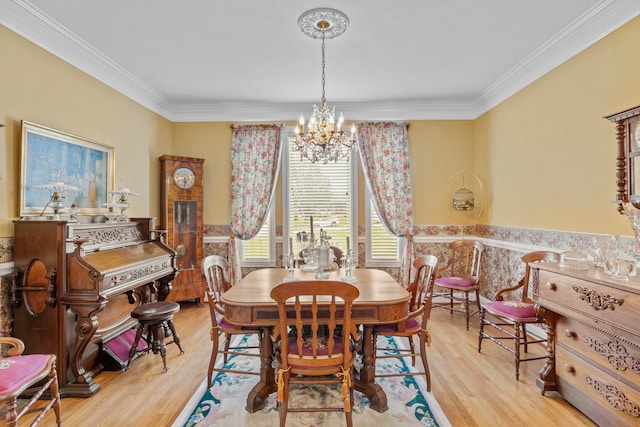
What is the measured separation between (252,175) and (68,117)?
93.8 inches

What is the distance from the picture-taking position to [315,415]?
239cm

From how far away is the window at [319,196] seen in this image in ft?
17.2

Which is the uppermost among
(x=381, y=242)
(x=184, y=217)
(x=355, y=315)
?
(x=184, y=217)

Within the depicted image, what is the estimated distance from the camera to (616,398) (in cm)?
209

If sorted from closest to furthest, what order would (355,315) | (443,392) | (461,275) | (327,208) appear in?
(355,315)
(443,392)
(461,275)
(327,208)

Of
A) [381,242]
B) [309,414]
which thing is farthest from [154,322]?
[381,242]

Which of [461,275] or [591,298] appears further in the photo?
[461,275]

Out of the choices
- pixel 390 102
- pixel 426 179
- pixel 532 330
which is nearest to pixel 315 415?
pixel 532 330

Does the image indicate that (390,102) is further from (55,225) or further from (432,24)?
(55,225)

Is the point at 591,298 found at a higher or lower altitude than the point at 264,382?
higher

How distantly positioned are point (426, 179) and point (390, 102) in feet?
4.13

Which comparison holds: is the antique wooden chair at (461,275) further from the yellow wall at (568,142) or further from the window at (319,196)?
the window at (319,196)

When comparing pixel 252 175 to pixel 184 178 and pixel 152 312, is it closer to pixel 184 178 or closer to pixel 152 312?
pixel 184 178

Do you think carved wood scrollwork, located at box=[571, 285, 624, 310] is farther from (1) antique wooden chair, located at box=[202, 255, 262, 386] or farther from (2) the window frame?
(2) the window frame
